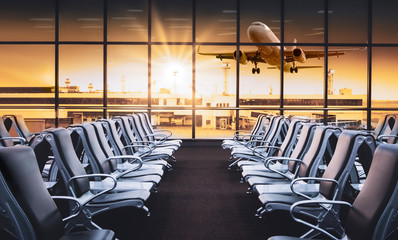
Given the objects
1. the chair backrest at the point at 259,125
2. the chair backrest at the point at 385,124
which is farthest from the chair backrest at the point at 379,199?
the chair backrest at the point at 385,124

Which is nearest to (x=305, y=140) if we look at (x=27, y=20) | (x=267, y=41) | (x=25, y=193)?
(x=25, y=193)

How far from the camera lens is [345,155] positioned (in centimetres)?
231

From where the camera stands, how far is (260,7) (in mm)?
10133

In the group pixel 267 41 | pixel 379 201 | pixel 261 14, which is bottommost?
pixel 379 201

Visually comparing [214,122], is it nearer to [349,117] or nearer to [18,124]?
[349,117]

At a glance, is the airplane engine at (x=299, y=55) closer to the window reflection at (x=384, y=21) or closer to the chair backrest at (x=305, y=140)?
the window reflection at (x=384, y=21)

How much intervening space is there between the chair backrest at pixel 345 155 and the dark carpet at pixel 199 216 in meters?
0.96

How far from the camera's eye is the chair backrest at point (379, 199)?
5.15 feet

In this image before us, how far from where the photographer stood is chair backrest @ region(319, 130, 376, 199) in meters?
2.28

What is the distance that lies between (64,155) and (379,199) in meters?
1.89

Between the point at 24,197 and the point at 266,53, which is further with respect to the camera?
the point at 266,53

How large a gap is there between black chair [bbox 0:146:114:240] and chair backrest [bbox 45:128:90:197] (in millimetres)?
716

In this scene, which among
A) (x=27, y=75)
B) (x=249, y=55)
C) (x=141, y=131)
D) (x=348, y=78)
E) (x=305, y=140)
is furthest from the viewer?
(x=348, y=78)

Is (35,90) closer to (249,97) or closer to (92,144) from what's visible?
(249,97)
